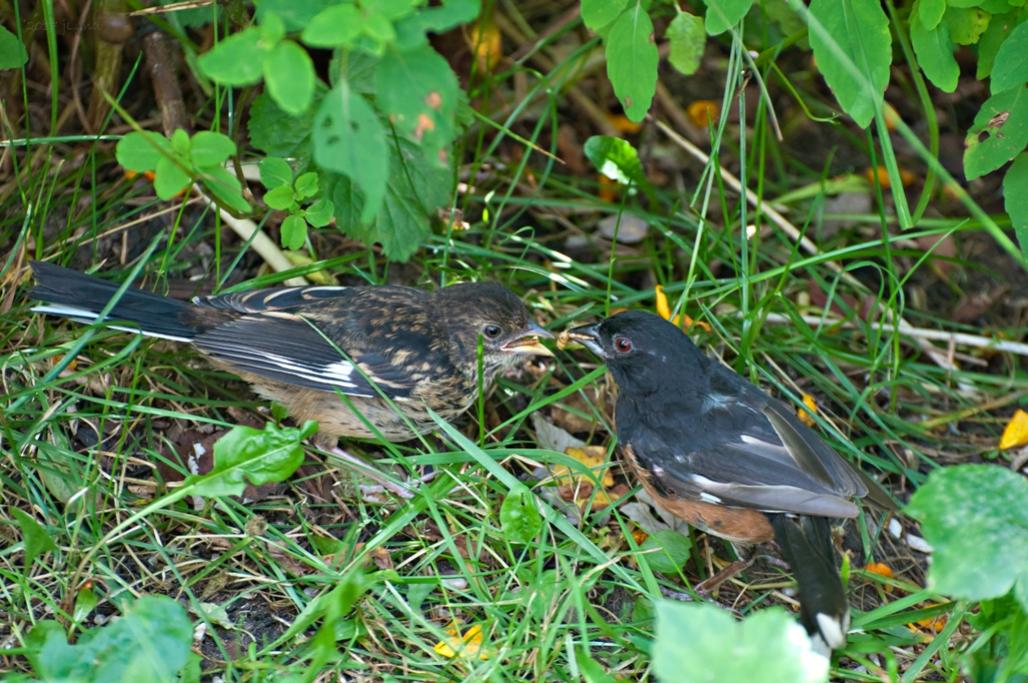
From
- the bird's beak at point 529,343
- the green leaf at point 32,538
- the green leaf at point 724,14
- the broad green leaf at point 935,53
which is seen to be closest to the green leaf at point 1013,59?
the broad green leaf at point 935,53

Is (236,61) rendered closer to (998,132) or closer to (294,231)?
(294,231)

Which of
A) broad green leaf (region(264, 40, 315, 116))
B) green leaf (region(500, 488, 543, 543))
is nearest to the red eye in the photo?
green leaf (region(500, 488, 543, 543))

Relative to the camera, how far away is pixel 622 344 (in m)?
4.45

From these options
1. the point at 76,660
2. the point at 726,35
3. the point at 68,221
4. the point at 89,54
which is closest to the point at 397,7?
the point at 76,660

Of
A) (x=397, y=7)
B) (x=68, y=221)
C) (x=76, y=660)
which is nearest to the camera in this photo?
(x=397, y=7)

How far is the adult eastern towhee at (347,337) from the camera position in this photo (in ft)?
14.1

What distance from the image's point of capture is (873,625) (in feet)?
12.7

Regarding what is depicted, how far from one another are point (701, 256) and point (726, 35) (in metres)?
1.34

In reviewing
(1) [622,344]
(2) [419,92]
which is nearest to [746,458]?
(1) [622,344]

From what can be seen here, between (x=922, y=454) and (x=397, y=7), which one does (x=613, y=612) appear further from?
(x=397, y=7)

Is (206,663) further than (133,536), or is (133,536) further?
(133,536)

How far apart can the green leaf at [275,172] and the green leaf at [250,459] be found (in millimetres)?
953

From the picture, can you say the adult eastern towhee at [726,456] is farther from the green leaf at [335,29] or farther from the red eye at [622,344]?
the green leaf at [335,29]

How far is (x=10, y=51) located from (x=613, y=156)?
2329mm
